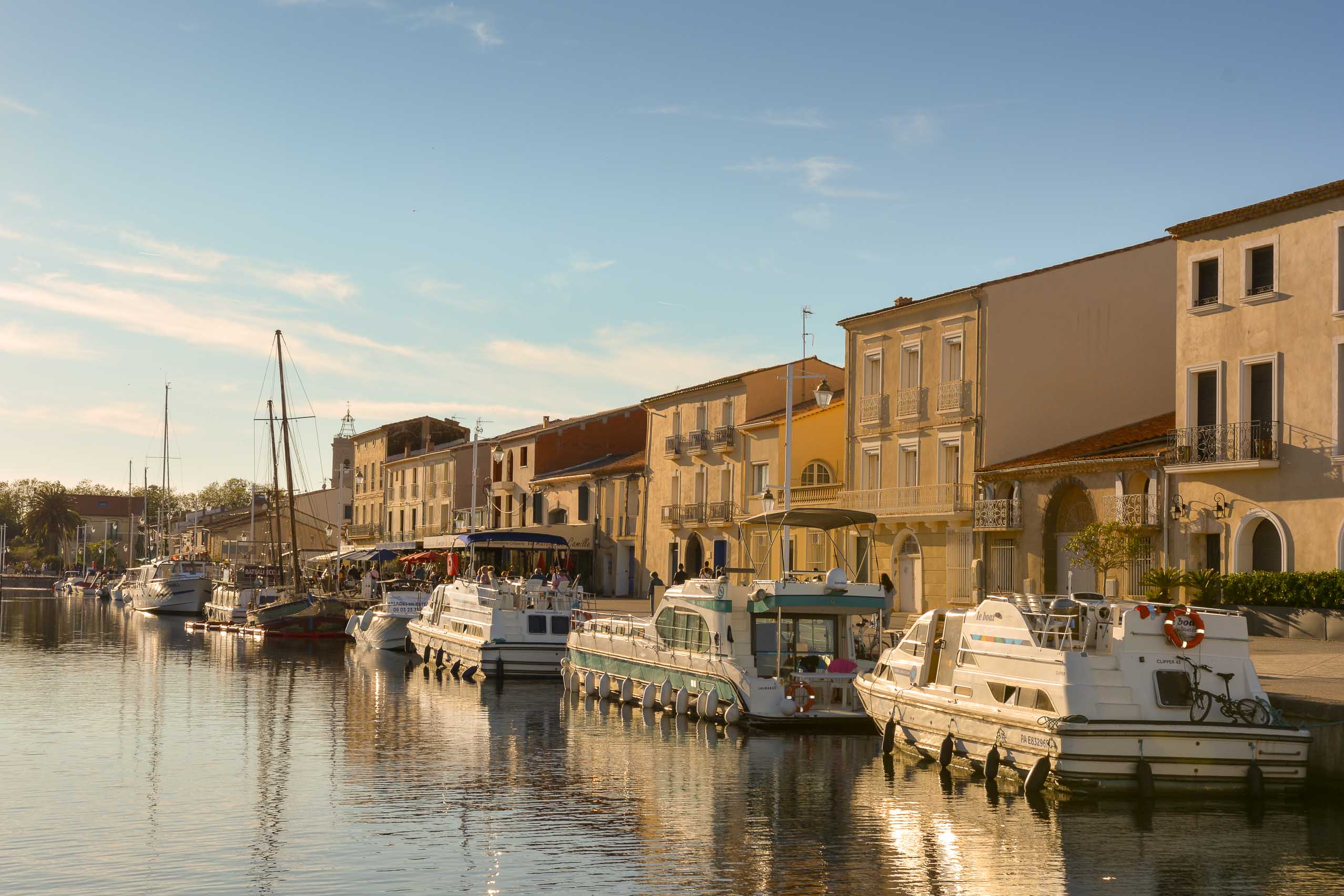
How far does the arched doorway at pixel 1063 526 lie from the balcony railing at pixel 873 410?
9.04 m

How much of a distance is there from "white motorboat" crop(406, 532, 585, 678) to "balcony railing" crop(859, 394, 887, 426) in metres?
13.6

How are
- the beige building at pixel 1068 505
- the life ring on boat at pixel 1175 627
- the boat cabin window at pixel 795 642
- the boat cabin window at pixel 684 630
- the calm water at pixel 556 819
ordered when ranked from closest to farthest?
the calm water at pixel 556 819, the life ring on boat at pixel 1175 627, the boat cabin window at pixel 795 642, the boat cabin window at pixel 684 630, the beige building at pixel 1068 505

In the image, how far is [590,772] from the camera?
21.3 metres

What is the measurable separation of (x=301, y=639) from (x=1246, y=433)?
3905 cm

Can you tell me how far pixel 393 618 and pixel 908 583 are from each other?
17950 millimetres

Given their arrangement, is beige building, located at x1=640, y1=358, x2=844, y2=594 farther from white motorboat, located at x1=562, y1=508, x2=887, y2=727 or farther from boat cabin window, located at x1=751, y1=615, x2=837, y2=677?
boat cabin window, located at x1=751, y1=615, x2=837, y2=677

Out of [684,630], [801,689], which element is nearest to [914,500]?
[684,630]

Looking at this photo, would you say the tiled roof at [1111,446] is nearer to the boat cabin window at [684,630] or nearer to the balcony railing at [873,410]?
the balcony railing at [873,410]

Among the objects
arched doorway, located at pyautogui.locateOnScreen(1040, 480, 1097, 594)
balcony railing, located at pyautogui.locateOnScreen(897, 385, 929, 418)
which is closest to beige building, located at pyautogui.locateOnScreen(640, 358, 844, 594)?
balcony railing, located at pyautogui.locateOnScreen(897, 385, 929, 418)

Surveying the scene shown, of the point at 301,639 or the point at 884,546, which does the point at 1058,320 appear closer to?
the point at 884,546

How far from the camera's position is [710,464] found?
6012 centimetres

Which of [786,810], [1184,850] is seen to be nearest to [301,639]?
[786,810]

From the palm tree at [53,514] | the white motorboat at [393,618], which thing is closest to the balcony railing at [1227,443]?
the white motorboat at [393,618]

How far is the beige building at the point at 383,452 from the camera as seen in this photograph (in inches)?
3942
